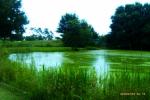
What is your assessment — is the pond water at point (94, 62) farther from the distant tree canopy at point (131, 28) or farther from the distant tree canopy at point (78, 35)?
the distant tree canopy at point (78, 35)

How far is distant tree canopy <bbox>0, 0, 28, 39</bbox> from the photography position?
4423 cm

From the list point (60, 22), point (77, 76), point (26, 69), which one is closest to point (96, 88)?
point (77, 76)

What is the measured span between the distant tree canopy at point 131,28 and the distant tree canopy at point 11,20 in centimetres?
1812

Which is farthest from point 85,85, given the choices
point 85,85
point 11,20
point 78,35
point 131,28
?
point 131,28

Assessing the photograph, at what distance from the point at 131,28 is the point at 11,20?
68.8 ft

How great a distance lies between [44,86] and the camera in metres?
7.62

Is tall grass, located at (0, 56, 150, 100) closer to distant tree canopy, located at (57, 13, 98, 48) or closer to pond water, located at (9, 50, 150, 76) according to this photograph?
pond water, located at (9, 50, 150, 76)

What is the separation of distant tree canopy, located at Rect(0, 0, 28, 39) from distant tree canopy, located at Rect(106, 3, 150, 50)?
59.5 feet

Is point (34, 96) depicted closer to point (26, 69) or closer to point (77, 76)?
point (77, 76)

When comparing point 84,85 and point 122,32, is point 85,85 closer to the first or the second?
point 84,85

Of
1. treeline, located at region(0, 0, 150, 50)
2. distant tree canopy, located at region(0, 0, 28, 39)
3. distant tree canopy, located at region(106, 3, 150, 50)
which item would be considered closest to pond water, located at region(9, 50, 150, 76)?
distant tree canopy, located at region(0, 0, 28, 39)

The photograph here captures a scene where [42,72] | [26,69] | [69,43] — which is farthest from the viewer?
[69,43]

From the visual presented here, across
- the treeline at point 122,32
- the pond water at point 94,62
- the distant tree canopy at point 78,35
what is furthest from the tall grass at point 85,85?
the distant tree canopy at point 78,35

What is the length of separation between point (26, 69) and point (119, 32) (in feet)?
171
